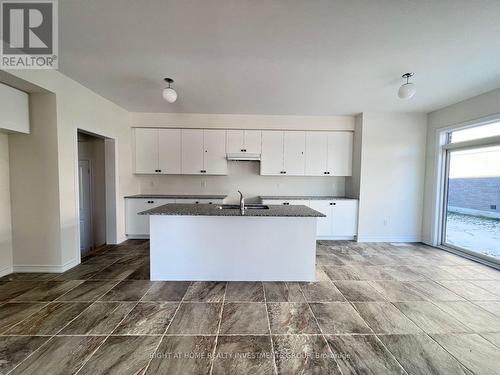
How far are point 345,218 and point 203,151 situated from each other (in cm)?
334

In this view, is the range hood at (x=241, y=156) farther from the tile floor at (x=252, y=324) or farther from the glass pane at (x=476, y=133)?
the glass pane at (x=476, y=133)

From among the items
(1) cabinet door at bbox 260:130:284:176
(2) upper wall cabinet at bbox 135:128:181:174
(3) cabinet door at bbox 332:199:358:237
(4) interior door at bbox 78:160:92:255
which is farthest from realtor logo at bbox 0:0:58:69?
(3) cabinet door at bbox 332:199:358:237

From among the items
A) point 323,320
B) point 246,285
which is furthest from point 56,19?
point 323,320

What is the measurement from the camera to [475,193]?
3381 millimetres

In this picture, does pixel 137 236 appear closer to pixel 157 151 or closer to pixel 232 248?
pixel 157 151

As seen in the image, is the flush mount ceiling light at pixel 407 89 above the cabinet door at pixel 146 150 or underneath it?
above

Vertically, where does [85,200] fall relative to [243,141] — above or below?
below

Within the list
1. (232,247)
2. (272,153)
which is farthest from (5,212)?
(272,153)

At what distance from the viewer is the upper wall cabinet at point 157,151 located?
430cm

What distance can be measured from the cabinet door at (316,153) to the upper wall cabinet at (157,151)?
9.28 feet

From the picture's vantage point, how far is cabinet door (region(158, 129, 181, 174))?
4.31 m

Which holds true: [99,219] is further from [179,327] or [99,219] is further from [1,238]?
[179,327]

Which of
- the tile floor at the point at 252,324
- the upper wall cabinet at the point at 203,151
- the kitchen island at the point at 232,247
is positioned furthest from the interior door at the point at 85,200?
the kitchen island at the point at 232,247

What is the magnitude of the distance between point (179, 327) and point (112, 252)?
249cm
